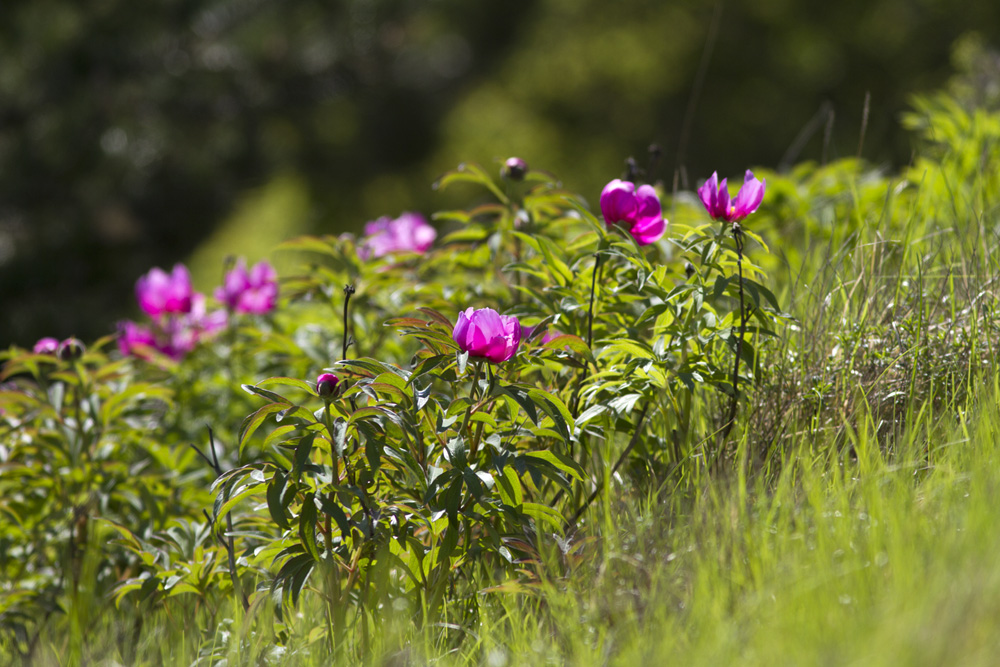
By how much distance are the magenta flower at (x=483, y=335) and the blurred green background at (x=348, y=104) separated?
12.2 feet

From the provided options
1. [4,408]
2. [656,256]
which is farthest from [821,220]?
→ [4,408]

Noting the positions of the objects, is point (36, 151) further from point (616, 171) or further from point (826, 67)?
point (826, 67)

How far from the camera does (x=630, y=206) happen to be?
1797 mm

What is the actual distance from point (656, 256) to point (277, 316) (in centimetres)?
147

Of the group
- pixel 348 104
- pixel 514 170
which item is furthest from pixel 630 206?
pixel 348 104

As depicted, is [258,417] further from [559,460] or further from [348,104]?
[348,104]

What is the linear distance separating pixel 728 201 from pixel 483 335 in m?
0.55

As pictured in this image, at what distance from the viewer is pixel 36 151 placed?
23.2 ft

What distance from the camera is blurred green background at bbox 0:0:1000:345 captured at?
6266 mm

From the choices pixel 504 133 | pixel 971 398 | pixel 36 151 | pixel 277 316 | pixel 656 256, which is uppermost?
pixel 36 151

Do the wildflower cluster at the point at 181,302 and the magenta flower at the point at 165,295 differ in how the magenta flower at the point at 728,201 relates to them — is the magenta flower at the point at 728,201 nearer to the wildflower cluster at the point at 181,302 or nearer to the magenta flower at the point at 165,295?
the wildflower cluster at the point at 181,302

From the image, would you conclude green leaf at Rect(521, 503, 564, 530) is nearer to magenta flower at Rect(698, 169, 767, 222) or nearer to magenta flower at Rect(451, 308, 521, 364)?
magenta flower at Rect(451, 308, 521, 364)

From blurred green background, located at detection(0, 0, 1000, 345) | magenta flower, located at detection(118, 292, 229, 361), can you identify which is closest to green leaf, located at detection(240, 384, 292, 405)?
magenta flower, located at detection(118, 292, 229, 361)

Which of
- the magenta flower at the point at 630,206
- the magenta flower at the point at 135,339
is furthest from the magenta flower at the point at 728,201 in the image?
the magenta flower at the point at 135,339
